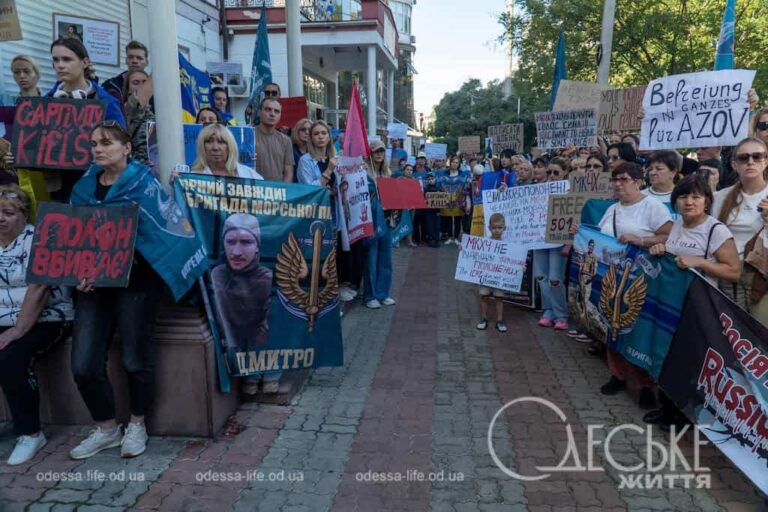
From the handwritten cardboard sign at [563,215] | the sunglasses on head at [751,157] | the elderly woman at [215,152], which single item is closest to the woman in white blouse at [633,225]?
the sunglasses on head at [751,157]

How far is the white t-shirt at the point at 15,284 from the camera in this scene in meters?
3.61

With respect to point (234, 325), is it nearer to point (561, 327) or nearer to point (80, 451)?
point (80, 451)

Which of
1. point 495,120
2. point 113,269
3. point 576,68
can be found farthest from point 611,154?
point 495,120

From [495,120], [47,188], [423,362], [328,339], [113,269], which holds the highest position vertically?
[495,120]

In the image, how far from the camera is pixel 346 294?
23.6ft

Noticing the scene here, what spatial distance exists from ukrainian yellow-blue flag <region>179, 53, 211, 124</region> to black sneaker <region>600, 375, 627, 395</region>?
4730 millimetres

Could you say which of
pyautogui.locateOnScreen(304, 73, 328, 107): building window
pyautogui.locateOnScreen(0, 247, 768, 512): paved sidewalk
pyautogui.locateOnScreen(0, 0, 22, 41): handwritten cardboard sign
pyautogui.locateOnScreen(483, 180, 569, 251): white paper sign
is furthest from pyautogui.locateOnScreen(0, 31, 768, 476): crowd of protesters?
pyautogui.locateOnScreen(304, 73, 328, 107): building window

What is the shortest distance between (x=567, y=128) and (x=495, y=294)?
360 cm

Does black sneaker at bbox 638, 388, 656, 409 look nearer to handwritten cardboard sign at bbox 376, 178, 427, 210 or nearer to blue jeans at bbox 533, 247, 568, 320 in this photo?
blue jeans at bbox 533, 247, 568, 320

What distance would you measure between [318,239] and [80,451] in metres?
2.09

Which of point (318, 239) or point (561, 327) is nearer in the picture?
point (318, 239)

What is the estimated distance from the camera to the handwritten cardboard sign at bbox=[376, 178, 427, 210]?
371 inches

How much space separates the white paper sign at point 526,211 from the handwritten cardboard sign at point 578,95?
2.92 meters

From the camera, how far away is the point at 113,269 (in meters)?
3.30
